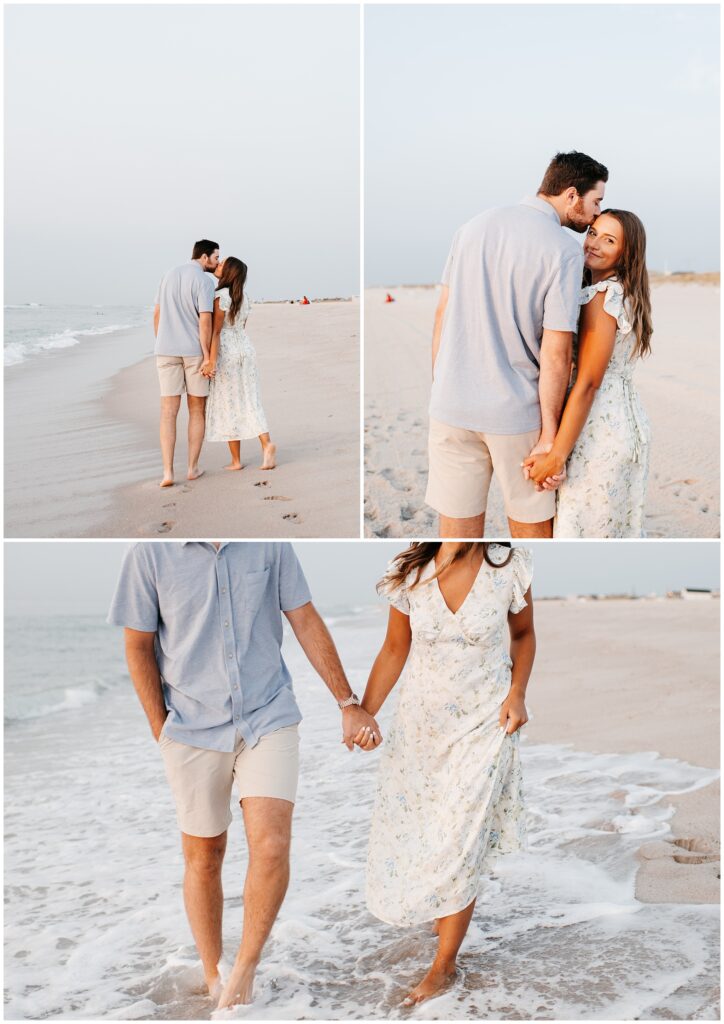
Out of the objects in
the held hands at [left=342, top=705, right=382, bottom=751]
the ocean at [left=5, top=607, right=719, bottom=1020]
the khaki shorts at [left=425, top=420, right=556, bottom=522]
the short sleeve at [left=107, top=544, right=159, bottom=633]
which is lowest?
the ocean at [left=5, top=607, right=719, bottom=1020]

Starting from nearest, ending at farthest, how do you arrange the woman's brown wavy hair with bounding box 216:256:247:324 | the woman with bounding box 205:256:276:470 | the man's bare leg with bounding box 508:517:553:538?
the man's bare leg with bounding box 508:517:553:538 < the woman's brown wavy hair with bounding box 216:256:247:324 < the woman with bounding box 205:256:276:470

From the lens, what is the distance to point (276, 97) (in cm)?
317

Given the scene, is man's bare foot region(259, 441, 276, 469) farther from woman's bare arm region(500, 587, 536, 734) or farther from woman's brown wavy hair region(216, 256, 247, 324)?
woman's bare arm region(500, 587, 536, 734)

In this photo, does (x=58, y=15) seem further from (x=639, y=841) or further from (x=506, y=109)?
(x=639, y=841)

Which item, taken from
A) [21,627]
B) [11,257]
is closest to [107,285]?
[11,257]

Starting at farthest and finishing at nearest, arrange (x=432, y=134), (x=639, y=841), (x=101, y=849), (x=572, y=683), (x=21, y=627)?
(x=21, y=627) < (x=572, y=683) < (x=101, y=849) < (x=639, y=841) < (x=432, y=134)

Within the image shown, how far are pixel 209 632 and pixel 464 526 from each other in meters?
0.73

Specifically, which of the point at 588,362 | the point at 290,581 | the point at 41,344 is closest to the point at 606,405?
the point at 588,362

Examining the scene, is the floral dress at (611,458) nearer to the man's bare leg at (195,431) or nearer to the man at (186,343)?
the man at (186,343)

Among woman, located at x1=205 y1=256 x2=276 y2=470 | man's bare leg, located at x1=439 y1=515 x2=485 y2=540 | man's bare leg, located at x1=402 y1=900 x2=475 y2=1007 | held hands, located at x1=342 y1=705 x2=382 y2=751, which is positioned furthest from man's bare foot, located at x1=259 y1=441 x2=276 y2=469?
man's bare leg, located at x1=402 y1=900 x2=475 y2=1007

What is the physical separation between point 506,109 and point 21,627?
10831 mm

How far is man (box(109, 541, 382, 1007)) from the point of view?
8.69 feet

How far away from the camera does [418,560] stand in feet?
8.90

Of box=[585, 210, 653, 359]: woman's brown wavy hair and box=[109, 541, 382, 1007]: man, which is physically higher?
box=[585, 210, 653, 359]: woman's brown wavy hair
